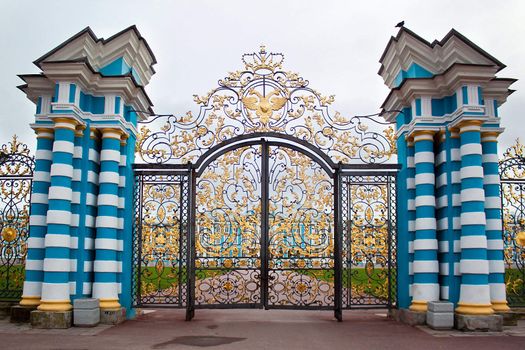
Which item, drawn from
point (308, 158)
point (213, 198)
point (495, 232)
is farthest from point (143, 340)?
point (495, 232)

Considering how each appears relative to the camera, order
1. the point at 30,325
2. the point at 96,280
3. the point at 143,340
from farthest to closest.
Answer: the point at 96,280 < the point at 30,325 < the point at 143,340

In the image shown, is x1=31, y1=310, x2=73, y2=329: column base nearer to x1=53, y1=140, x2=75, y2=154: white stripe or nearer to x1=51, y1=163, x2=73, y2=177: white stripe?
x1=51, y1=163, x2=73, y2=177: white stripe

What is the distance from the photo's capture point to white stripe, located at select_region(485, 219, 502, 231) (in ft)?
31.6

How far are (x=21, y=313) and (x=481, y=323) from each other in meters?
7.62

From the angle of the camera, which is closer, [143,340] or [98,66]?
[143,340]

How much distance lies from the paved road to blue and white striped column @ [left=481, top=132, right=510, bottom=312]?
0.65 meters

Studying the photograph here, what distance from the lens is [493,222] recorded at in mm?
9648

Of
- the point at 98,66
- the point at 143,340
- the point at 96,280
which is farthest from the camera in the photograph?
the point at 98,66

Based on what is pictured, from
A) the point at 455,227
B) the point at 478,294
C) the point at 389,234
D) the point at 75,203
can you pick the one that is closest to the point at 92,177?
the point at 75,203

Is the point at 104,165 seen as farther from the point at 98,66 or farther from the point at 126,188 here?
the point at 98,66

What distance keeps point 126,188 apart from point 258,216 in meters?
2.54

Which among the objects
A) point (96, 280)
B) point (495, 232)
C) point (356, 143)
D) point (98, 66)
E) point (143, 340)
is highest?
point (98, 66)

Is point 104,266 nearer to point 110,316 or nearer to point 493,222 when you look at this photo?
point 110,316

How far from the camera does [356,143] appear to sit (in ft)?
34.1
